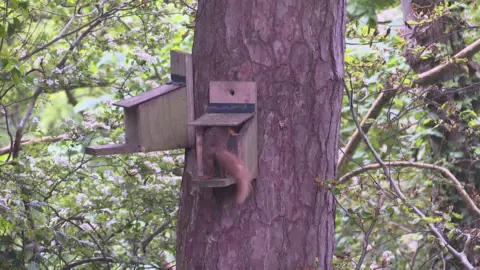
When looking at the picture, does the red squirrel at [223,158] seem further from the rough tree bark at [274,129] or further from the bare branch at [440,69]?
the bare branch at [440,69]

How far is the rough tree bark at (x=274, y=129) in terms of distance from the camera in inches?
67.9

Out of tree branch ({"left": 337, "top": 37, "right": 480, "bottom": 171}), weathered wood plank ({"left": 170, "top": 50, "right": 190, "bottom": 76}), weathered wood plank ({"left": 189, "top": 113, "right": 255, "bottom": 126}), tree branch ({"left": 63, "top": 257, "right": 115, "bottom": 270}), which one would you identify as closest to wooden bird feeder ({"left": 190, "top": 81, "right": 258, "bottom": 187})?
weathered wood plank ({"left": 189, "top": 113, "right": 255, "bottom": 126})

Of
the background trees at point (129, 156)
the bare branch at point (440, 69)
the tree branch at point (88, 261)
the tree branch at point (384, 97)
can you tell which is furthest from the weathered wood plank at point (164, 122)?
the bare branch at point (440, 69)

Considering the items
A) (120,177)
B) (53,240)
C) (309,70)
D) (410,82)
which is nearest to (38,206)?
(53,240)

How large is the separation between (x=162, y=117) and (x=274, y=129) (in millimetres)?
293

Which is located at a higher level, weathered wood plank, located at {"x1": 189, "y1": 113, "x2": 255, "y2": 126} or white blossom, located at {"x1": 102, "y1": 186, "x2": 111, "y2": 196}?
weathered wood plank, located at {"x1": 189, "y1": 113, "x2": 255, "y2": 126}

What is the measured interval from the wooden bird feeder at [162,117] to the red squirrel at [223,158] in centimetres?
12

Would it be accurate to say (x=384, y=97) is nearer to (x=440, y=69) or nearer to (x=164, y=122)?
(x=440, y=69)

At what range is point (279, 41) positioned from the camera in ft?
5.71

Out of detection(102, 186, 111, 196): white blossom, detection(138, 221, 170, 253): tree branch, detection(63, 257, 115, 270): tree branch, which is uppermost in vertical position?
detection(102, 186, 111, 196): white blossom

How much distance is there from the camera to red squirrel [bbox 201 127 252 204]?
5.40 ft

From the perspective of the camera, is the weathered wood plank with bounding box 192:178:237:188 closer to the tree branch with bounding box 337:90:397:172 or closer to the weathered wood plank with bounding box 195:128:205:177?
the weathered wood plank with bounding box 195:128:205:177

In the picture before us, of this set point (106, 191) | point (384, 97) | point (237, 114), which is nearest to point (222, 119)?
point (237, 114)

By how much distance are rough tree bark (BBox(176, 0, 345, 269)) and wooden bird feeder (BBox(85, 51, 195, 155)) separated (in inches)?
2.1
